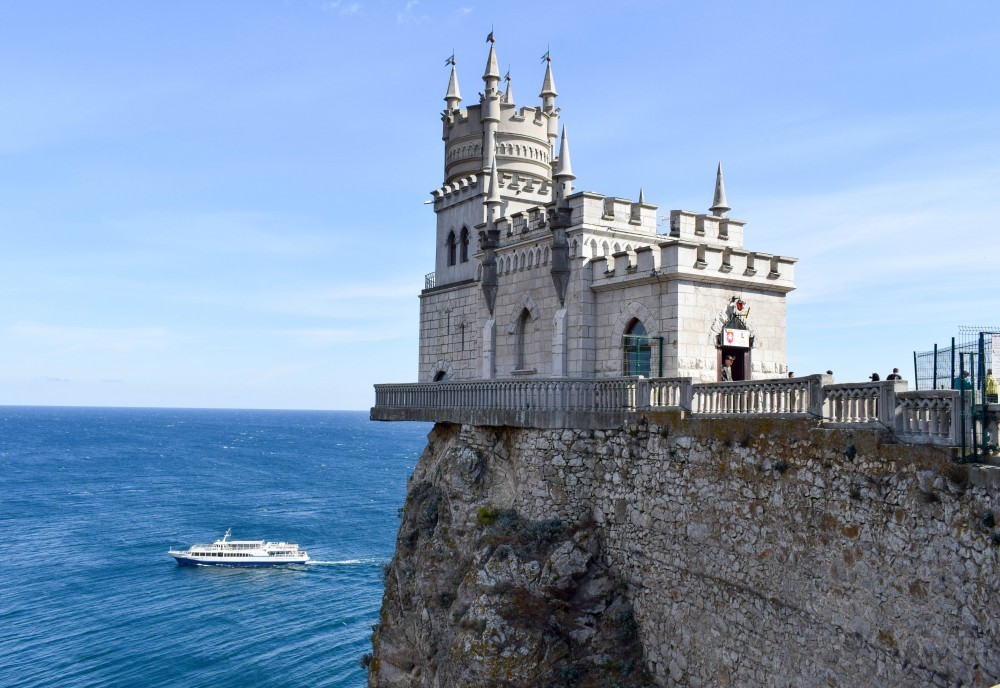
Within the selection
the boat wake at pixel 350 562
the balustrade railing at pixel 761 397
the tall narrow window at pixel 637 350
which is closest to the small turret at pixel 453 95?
the tall narrow window at pixel 637 350

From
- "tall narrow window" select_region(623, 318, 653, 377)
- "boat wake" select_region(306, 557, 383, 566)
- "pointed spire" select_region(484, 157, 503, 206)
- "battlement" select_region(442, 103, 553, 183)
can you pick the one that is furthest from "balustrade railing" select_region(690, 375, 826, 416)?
"boat wake" select_region(306, 557, 383, 566)

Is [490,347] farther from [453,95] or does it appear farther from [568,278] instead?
[453,95]

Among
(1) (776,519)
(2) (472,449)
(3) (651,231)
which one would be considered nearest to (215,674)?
(2) (472,449)

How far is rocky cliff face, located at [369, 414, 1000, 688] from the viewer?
37.0ft

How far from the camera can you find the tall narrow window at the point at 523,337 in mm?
24750

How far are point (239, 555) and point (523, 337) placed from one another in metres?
37.2

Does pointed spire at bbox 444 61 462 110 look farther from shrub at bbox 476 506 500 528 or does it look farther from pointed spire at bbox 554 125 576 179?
shrub at bbox 476 506 500 528

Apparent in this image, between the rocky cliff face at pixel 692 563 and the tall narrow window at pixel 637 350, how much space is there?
91.7 inches

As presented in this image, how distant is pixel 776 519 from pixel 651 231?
11.3 m

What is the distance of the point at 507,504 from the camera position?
21.6 meters

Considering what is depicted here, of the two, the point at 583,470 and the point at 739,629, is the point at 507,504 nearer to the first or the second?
the point at 583,470

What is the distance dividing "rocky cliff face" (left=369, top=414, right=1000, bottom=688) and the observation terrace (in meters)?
0.35

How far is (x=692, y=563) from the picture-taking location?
16422mm

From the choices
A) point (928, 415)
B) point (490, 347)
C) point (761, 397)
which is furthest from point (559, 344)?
point (928, 415)
